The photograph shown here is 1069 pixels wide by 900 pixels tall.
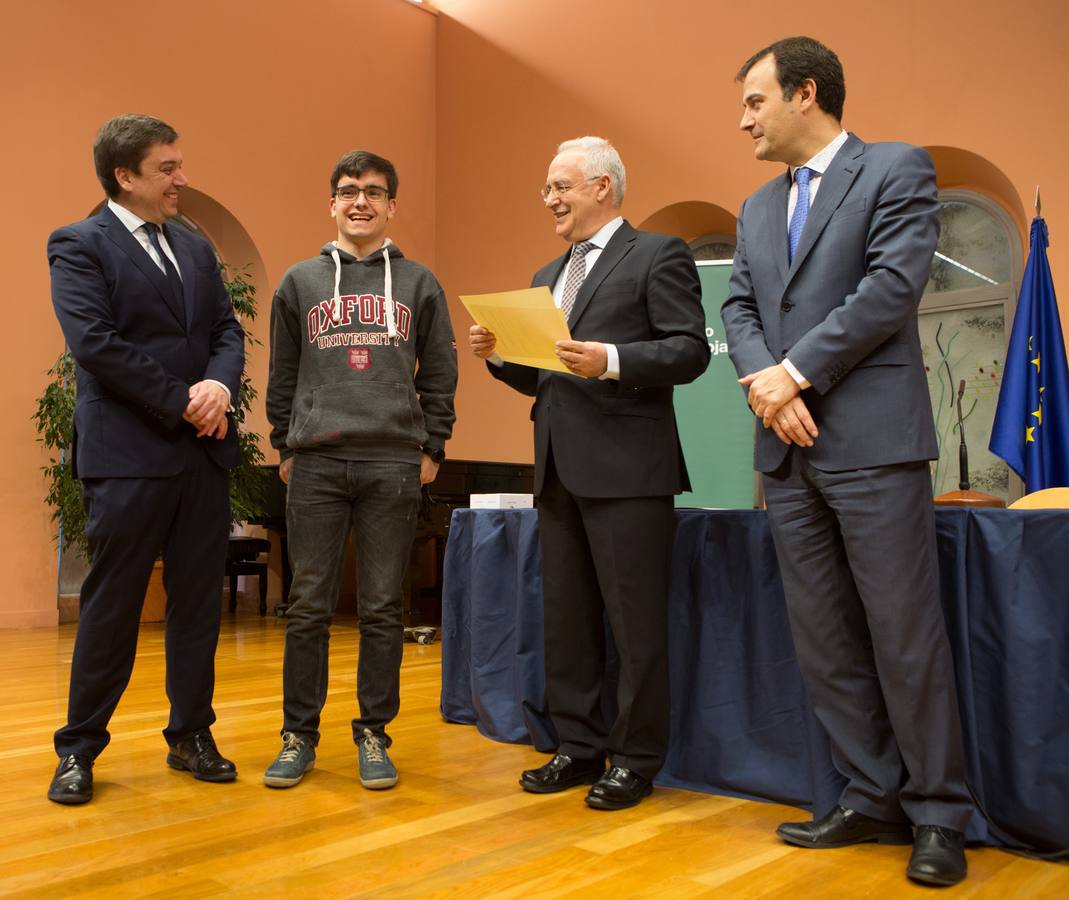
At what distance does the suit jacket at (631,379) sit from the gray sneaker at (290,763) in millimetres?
830

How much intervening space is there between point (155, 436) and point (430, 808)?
101 centimetres

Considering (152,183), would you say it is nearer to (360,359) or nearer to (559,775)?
(360,359)

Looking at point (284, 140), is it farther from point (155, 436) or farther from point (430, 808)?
point (430, 808)

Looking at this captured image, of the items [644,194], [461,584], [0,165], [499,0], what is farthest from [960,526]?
[499,0]

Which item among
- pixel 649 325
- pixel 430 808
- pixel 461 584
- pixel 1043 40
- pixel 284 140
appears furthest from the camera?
pixel 284 140

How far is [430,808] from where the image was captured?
2.24 metres

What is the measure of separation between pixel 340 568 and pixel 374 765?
18.0 inches

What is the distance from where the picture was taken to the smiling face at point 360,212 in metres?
2.49

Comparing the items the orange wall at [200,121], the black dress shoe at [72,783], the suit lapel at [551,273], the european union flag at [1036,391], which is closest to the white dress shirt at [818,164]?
the suit lapel at [551,273]

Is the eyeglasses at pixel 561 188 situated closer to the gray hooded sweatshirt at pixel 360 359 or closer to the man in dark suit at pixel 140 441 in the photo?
the gray hooded sweatshirt at pixel 360 359

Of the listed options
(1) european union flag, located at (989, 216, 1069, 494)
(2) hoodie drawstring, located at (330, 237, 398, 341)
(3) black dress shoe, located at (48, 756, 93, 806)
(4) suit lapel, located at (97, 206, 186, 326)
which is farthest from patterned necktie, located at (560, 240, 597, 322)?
(1) european union flag, located at (989, 216, 1069, 494)

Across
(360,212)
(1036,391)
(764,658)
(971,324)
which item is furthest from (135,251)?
(971,324)

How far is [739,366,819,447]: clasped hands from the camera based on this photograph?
1.93 meters

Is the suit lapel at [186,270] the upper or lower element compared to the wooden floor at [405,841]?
upper
